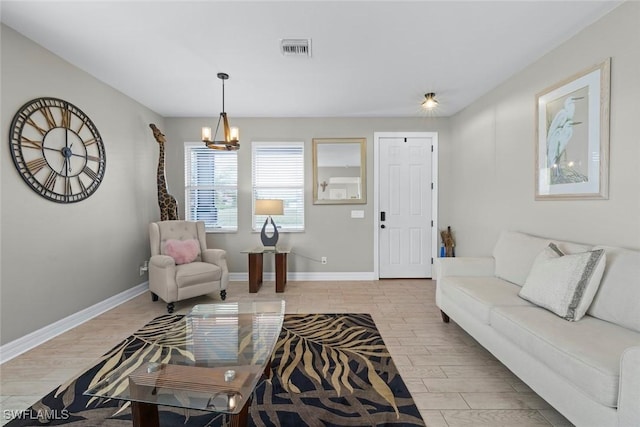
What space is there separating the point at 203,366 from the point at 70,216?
239 cm

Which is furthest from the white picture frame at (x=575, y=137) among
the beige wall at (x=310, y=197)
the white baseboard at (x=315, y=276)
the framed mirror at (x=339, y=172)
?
the white baseboard at (x=315, y=276)

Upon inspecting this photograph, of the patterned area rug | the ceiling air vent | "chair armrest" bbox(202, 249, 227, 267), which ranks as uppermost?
the ceiling air vent

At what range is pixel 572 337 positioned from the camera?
1508 mm

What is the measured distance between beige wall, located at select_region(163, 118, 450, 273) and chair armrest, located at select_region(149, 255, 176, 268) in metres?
1.22

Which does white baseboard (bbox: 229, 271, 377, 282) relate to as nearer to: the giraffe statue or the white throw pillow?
the giraffe statue

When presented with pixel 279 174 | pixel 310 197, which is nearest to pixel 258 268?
pixel 310 197

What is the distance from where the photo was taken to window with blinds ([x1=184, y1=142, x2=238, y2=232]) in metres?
4.54

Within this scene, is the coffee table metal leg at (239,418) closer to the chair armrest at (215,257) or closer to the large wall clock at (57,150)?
the chair armrest at (215,257)

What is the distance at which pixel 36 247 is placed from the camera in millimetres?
2439

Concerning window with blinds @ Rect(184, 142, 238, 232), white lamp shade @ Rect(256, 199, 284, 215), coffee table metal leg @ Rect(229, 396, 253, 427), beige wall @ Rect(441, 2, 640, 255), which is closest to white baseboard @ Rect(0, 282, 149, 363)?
window with blinds @ Rect(184, 142, 238, 232)

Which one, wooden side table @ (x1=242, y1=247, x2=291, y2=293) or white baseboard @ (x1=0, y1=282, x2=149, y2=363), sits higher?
wooden side table @ (x1=242, y1=247, x2=291, y2=293)

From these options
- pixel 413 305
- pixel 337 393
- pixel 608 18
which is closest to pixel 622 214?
pixel 608 18

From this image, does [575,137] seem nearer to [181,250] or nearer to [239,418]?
[239,418]

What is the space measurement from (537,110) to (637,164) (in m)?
1.05
